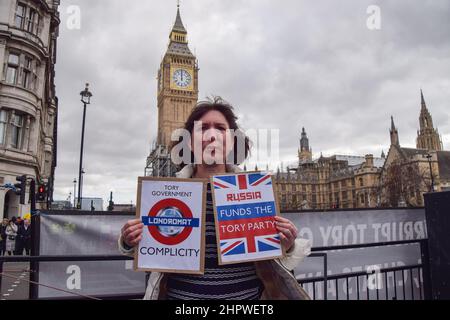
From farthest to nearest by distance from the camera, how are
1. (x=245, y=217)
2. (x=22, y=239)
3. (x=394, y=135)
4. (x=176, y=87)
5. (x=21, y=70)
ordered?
(x=176, y=87)
(x=394, y=135)
(x=21, y=70)
(x=22, y=239)
(x=245, y=217)

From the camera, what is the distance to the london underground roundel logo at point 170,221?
84.5 inches

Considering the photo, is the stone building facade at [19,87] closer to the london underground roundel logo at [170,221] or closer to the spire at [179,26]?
the london underground roundel logo at [170,221]

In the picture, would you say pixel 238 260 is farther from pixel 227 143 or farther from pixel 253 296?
pixel 227 143

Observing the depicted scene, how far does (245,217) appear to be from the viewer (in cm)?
226

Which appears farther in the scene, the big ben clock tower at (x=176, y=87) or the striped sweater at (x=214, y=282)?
the big ben clock tower at (x=176, y=87)

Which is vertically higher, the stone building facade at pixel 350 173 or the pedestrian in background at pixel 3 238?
the stone building facade at pixel 350 173

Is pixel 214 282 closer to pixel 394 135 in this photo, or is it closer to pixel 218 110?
pixel 218 110

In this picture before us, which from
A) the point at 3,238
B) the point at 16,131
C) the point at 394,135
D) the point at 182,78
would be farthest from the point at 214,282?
the point at 182,78

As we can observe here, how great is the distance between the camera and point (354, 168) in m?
113

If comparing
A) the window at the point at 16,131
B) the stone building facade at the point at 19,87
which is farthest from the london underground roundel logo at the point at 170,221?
the window at the point at 16,131

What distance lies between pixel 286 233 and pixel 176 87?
112297 mm

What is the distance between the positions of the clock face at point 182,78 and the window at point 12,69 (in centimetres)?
9020
